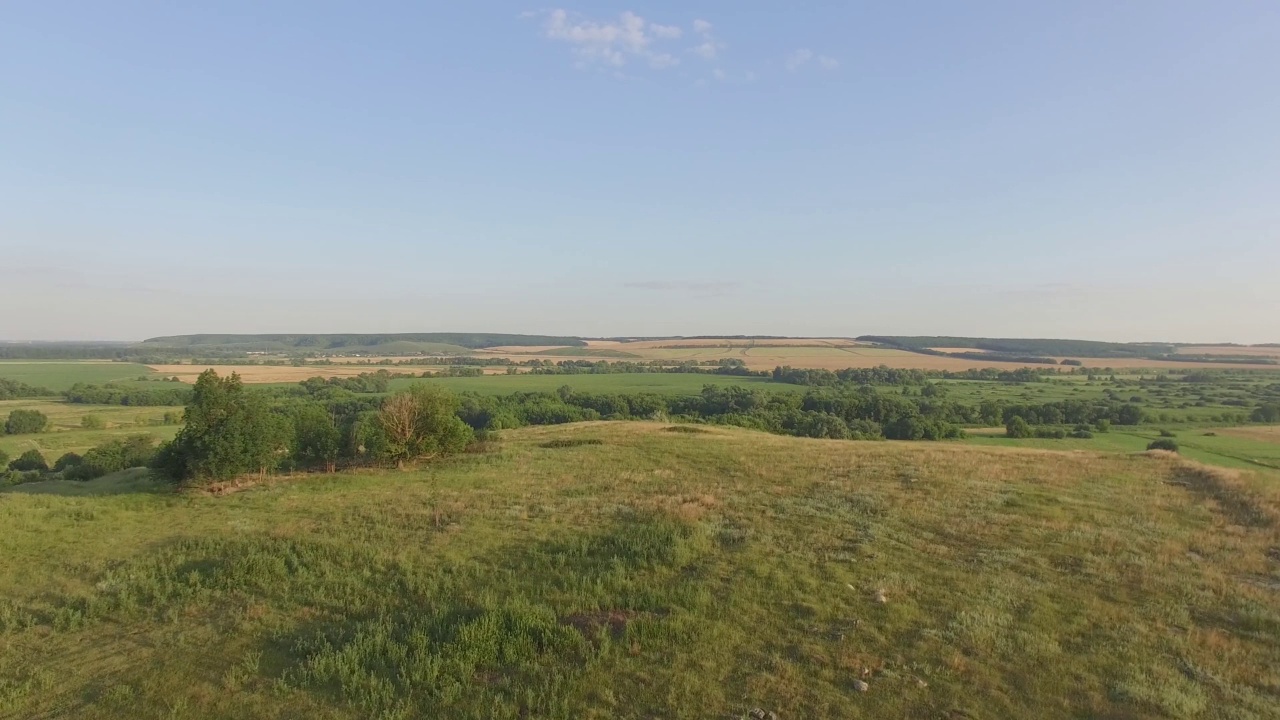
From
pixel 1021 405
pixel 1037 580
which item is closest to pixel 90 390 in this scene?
pixel 1037 580

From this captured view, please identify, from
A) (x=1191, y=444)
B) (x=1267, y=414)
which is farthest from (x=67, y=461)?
(x=1267, y=414)

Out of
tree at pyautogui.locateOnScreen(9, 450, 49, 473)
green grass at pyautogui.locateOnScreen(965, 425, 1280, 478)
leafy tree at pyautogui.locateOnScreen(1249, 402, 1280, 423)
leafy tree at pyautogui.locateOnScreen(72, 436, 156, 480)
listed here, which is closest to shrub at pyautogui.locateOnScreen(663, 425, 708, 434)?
green grass at pyautogui.locateOnScreen(965, 425, 1280, 478)

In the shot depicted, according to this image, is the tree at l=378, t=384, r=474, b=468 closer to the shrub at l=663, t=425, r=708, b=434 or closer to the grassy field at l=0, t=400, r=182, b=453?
the shrub at l=663, t=425, r=708, b=434

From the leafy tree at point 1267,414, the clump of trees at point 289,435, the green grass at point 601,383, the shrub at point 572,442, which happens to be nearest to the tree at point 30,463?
the clump of trees at point 289,435

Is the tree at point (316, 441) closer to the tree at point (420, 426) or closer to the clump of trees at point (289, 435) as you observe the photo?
the clump of trees at point (289, 435)

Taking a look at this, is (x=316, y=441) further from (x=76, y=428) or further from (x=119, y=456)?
(x=76, y=428)

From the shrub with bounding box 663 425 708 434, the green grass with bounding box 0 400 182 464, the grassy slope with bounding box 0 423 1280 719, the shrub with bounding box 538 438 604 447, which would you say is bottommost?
the green grass with bounding box 0 400 182 464
